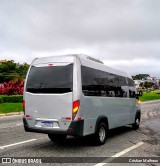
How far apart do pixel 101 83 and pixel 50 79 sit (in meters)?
1.96

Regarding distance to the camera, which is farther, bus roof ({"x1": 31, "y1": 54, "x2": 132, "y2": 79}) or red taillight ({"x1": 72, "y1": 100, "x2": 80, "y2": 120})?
bus roof ({"x1": 31, "y1": 54, "x2": 132, "y2": 79})

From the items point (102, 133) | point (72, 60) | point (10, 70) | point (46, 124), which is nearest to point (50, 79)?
point (72, 60)

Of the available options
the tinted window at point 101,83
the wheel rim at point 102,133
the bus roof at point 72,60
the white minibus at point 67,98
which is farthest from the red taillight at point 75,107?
the wheel rim at point 102,133

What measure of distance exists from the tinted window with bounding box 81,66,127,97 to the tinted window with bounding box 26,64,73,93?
476 millimetres

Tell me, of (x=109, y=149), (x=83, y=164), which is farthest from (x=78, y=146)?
(x=83, y=164)

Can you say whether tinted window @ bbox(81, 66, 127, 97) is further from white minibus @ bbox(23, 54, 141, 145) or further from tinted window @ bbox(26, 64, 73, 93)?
tinted window @ bbox(26, 64, 73, 93)

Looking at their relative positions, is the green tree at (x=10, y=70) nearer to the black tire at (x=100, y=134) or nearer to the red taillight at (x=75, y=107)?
the black tire at (x=100, y=134)

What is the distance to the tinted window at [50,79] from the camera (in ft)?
27.9

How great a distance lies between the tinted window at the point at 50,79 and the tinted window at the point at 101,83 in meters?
0.48

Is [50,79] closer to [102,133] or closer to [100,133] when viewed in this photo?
[100,133]

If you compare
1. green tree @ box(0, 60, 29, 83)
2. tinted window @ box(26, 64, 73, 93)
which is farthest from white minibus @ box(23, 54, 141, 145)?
green tree @ box(0, 60, 29, 83)

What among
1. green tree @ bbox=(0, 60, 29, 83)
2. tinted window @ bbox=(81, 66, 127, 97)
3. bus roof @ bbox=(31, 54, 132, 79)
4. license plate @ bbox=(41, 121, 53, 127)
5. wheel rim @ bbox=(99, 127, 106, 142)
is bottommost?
wheel rim @ bbox=(99, 127, 106, 142)

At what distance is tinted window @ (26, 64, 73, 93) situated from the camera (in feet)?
27.9

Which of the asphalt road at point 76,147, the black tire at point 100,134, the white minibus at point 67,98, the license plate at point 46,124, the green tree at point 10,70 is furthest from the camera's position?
the green tree at point 10,70
